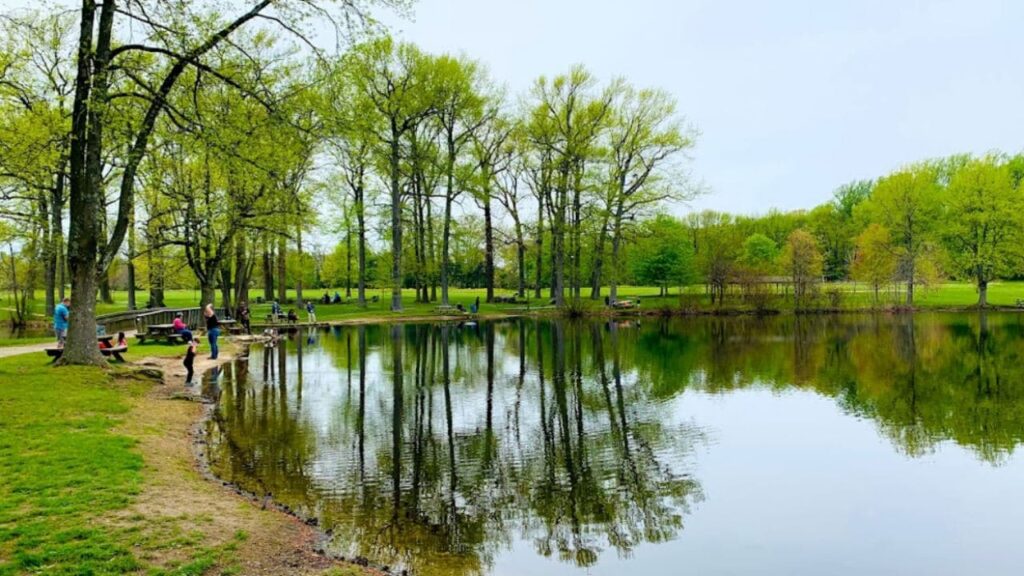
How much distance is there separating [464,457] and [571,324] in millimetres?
33767

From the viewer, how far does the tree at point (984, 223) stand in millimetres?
57750

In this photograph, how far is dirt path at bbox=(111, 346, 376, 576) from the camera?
6461 millimetres

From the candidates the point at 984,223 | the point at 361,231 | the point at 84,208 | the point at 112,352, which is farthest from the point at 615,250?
the point at 84,208

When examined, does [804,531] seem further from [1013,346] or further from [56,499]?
[1013,346]

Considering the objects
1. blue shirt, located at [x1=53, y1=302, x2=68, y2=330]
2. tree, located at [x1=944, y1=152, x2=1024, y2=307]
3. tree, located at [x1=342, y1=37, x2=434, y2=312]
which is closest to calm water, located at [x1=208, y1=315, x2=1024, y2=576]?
blue shirt, located at [x1=53, y1=302, x2=68, y2=330]

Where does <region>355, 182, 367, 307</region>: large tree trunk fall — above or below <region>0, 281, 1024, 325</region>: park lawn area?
above

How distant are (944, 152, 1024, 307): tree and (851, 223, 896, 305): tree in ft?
16.1

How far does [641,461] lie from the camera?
11.5m

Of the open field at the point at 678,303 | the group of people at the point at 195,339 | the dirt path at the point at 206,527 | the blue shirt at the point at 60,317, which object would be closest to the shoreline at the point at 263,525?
the dirt path at the point at 206,527

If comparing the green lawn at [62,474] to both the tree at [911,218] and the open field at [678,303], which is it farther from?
the tree at [911,218]

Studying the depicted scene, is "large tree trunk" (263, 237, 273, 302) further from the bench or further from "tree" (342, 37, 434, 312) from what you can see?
the bench

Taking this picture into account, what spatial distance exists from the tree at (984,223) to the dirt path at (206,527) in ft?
215

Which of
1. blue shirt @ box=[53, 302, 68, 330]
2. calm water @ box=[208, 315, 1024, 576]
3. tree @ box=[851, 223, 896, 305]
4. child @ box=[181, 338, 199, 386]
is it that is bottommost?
calm water @ box=[208, 315, 1024, 576]

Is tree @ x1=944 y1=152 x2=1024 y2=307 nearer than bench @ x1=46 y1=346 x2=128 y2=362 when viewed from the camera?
No
